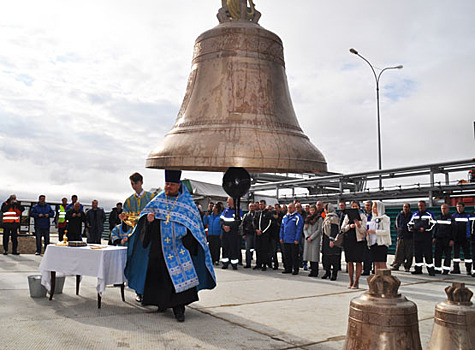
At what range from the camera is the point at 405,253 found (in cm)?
1223

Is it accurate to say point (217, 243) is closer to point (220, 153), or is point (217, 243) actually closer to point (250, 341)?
point (250, 341)

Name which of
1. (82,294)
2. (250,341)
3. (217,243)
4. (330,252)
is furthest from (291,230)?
(250,341)

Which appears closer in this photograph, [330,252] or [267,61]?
[267,61]

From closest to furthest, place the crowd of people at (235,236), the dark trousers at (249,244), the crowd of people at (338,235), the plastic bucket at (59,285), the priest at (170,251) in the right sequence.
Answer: the priest at (170,251)
the crowd of people at (235,236)
the plastic bucket at (59,285)
the crowd of people at (338,235)
the dark trousers at (249,244)

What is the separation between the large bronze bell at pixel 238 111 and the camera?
2.83m

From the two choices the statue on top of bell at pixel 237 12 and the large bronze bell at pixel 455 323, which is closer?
the large bronze bell at pixel 455 323

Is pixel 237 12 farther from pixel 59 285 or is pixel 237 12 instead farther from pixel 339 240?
pixel 339 240

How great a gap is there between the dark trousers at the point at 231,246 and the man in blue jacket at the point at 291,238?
1221 mm

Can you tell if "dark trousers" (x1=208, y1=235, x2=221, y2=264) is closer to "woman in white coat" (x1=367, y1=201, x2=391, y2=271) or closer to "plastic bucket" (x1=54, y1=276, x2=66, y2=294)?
"woman in white coat" (x1=367, y1=201, x2=391, y2=271)

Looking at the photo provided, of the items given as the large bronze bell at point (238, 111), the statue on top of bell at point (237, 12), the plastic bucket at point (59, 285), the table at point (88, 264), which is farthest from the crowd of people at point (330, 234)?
the statue on top of bell at point (237, 12)

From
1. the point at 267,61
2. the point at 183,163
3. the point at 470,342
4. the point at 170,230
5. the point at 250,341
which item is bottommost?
the point at 250,341

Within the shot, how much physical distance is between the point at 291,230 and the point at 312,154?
8.35 metres

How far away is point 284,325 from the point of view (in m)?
5.56

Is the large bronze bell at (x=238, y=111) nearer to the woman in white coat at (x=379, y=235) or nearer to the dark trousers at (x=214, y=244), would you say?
the woman in white coat at (x=379, y=235)
